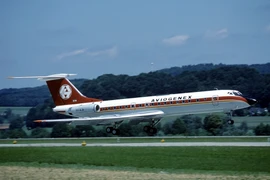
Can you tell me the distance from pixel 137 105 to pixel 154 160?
2487 cm

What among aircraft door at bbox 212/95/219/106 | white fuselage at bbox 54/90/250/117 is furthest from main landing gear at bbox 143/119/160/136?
aircraft door at bbox 212/95/219/106

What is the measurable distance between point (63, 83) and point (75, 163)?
28.5 meters

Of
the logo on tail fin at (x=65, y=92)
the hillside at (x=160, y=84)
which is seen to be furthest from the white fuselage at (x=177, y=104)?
the hillside at (x=160, y=84)

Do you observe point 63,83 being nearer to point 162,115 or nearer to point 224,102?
point 162,115

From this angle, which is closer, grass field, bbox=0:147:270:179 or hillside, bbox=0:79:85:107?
grass field, bbox=0:147:270:179

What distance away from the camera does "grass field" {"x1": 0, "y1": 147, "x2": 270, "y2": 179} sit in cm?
2577

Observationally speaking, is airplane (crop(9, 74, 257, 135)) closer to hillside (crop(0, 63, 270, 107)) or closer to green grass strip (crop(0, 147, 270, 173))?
green grass strip (crop(0, 147, 270, 173))

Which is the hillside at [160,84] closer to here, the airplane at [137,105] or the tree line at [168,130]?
the tree line at [168,130]

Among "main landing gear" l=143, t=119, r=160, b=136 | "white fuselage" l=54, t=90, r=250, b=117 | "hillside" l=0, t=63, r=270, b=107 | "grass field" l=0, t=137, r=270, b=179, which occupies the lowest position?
"grass field" l=0, t=137, r=270, b=179

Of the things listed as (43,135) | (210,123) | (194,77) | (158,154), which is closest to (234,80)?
(194,77)

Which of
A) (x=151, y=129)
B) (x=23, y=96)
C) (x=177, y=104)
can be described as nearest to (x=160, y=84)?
(x=23, y=96)

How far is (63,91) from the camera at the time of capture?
57.0 m

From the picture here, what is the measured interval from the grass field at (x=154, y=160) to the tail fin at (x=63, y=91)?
19784mm

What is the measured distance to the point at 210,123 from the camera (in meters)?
64.1
